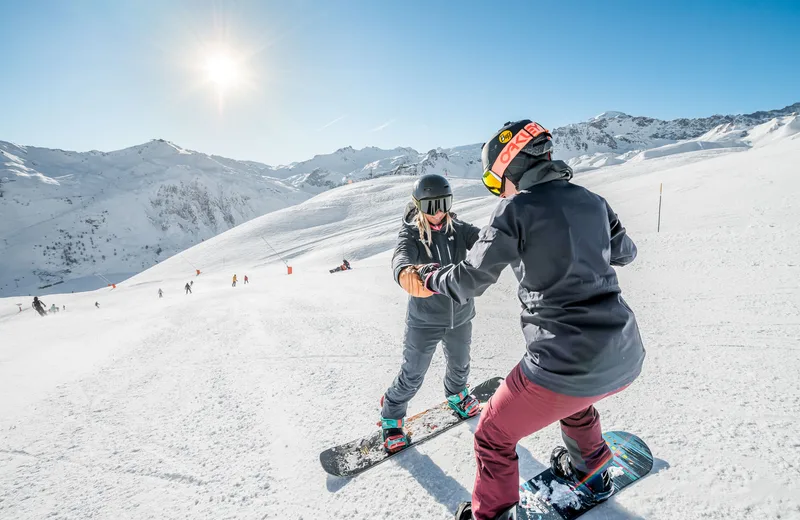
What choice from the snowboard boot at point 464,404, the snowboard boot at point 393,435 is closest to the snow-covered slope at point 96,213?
the snowboard boot at point 393,435

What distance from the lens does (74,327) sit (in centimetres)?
973

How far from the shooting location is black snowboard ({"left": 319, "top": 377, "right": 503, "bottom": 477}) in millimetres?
3008

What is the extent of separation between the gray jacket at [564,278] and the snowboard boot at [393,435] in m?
1.80

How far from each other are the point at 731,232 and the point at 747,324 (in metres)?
5.35

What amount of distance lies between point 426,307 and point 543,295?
1465 millimetres

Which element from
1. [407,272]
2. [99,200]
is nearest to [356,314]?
[407,272]

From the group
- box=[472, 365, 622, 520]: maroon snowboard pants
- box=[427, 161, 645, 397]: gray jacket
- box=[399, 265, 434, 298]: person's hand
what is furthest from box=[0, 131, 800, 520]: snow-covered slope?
box=[399, 265, 434, 298]: person's hand

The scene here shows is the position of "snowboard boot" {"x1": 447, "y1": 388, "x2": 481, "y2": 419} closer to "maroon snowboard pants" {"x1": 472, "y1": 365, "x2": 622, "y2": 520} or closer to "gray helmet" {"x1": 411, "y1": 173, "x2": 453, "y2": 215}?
"maroon snowboard pants" {"x1": 472, "y1": 365, "x2": 622, "y2": 520}

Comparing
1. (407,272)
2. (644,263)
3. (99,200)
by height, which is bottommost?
(644,263)

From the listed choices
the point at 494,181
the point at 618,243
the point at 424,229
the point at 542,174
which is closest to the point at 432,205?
the point at 424,229

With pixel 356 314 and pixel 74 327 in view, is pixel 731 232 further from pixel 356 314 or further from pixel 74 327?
pixel 74 327

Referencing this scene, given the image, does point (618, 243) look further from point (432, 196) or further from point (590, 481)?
point (590, 481)

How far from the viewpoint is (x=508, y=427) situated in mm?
1970

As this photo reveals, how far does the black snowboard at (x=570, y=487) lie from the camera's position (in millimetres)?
2354
